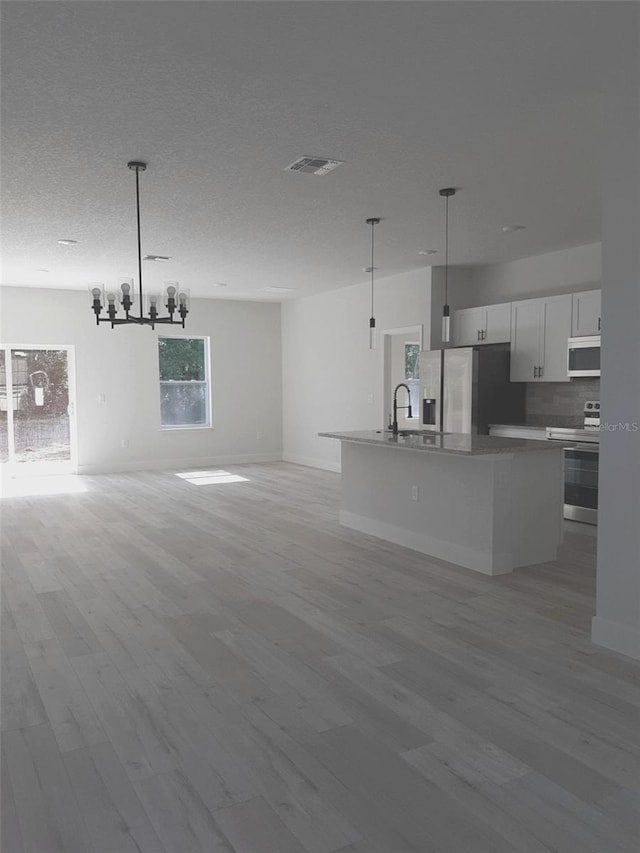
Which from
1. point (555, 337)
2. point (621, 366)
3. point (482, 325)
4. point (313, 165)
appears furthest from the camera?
point (482, 325)

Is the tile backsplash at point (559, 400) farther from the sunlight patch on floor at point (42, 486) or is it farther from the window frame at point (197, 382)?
the sunlight patch on floor at point (42, 486)

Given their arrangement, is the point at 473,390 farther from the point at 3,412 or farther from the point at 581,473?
the point at 3,412

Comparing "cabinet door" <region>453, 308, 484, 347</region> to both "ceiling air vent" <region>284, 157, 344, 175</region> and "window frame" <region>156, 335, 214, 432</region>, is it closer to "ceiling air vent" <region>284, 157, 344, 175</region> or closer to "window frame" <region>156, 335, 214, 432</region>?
"ceiling air vent" <region>284, 157, 344, 175</region>

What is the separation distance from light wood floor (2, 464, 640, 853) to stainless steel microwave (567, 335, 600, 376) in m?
1.99

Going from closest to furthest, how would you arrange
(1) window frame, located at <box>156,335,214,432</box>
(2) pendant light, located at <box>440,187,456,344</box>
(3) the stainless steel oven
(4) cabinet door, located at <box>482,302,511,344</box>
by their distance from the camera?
(2) pendant light, located at <box>440,187,456,344</box>, (3) the stainless steel oven, (4) cabinet door, located at <box>482,302,511,344</box>, (1) window frame, located at <box>156,335,214,432</box>

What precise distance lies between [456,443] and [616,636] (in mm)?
1964

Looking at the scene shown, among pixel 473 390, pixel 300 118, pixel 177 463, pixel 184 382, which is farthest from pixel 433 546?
pixel 184 382

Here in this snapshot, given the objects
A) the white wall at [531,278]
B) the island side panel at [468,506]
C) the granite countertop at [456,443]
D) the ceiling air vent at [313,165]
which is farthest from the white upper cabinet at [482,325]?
the ceiling air vent at [313,165]

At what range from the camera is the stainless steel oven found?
19.3 ft

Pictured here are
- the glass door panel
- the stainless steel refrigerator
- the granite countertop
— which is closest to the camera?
the granite countertop

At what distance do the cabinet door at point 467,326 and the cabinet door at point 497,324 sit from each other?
111 millimetres

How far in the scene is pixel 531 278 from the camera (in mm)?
7309

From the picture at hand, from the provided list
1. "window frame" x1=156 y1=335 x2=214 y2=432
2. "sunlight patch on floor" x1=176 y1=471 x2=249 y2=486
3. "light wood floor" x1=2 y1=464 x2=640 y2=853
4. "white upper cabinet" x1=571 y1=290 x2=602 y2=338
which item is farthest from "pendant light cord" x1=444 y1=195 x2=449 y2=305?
"window frame" x1=156 y1=335 x2=214 y2=432

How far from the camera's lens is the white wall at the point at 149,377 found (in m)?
9.52
